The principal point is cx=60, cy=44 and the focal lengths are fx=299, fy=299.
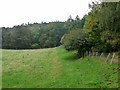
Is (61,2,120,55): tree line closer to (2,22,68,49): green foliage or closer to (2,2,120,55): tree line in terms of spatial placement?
(2,2,120,55): tree line

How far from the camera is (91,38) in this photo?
37.1m

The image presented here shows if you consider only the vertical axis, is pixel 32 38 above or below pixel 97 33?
below

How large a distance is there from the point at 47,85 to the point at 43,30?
8669 cm

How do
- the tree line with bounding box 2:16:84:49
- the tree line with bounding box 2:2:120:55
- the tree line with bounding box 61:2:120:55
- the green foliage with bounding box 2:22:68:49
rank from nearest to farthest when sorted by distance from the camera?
1. the tree line with bounding box 61:2:120:55
2. the tree line with bounding box 2:2:120:55
3. the tree line with bounding box 2:16:84:49
4. the green foliage with bounding box 2:22:68:49

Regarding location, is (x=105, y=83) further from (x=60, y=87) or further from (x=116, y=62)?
(x=116, y=62)

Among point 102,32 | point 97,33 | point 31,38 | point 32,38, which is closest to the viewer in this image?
point 102,32

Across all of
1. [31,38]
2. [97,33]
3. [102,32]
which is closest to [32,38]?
[31,38]

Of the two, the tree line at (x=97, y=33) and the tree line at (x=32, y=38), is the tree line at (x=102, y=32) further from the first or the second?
the tree line at (x=32, y=38)

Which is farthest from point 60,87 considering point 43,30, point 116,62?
point 43,30

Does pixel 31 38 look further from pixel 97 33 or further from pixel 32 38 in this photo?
pixel 97 33

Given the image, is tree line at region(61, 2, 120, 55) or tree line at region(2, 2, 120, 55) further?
tree line at region(2, 2, 120, 55)

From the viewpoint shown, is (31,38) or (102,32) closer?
(102,32)

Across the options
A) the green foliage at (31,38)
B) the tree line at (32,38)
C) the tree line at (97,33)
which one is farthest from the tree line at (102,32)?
the green foliage at (31,38)

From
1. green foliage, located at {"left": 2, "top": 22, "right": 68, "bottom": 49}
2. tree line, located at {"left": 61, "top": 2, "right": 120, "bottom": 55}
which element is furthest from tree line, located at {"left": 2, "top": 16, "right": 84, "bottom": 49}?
tree line, located at {"left": 61, "top": 2, "right": 120, "bottom": 55}
